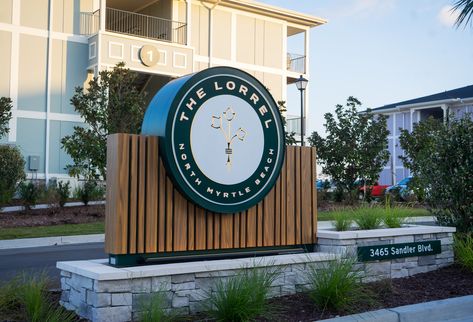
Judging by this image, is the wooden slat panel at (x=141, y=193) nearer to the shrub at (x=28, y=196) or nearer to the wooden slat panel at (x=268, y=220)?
the wooden slat panel at (x=268, y=220)

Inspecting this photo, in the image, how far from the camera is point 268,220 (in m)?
7.31

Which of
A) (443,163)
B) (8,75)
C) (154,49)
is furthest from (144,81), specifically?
(443,163)

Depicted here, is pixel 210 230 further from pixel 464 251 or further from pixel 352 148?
pixel 352 148

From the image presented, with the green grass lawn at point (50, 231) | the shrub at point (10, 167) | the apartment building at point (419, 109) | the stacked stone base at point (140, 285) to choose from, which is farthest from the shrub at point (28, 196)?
the apartment building at point (419, 109)

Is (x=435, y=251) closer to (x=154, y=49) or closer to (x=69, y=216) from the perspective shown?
(x=69, y=216)

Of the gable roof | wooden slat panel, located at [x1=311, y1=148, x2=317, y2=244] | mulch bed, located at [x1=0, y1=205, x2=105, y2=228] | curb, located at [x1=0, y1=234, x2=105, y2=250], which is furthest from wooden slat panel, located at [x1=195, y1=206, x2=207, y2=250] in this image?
the gable roof

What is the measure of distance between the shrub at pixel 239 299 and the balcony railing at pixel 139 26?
24073 mm

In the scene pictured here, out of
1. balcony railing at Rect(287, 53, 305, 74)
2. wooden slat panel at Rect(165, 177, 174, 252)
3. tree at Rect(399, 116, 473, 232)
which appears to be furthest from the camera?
balcony railing at Rect(287, 53, 305, 74)

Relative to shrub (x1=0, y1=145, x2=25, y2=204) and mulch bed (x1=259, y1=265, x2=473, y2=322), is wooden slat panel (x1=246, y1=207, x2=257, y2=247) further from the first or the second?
shrub (x1=0, y1=145, x2=25, y2=204)

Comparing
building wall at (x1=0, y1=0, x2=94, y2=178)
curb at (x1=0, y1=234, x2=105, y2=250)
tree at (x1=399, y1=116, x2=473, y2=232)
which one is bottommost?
curb at (x1=0, y1=234, x2=105, y2=250)

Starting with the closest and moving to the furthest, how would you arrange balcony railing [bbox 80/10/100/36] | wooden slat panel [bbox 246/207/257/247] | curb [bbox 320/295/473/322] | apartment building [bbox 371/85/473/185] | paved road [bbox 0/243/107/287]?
curb [bbox 320/295/473/322] → wooden slat panel [bbox 246/207/257/247] → paved road [bbox 0/243/107/287] → balcony railing [bbox 80/10/100/36] → apartment building [bbox 371/85/473/185]

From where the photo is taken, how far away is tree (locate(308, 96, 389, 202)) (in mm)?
23328

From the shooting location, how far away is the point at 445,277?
779 cm

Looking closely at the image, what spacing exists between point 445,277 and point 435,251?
1.48ft
